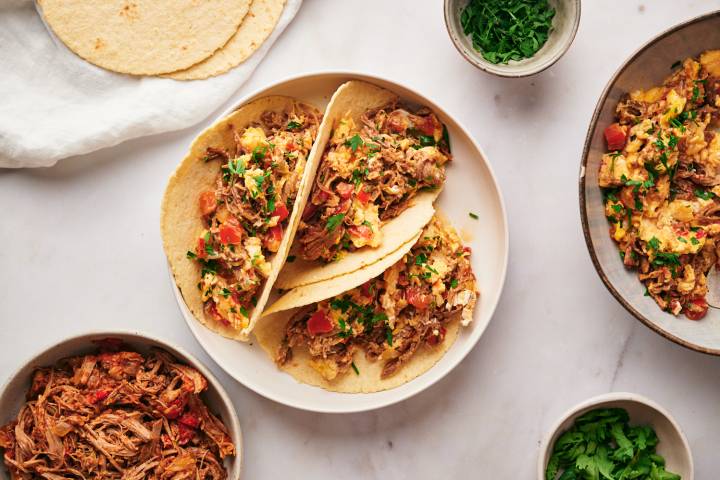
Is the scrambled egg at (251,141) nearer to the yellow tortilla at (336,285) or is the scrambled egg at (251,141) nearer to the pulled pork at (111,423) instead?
the yellow tortilla at (336,285)

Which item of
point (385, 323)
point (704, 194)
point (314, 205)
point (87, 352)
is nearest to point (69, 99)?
point (87, 352)

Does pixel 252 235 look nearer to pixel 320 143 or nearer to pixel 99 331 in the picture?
pixel 320 143

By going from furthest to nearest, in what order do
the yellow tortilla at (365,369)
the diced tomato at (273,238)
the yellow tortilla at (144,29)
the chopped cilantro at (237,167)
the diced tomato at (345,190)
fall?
the yellow tortilla at (365,369) < the yellow tortilla at (144,29) < the diced tomato at (345,190) < the diced tomato at (273,238) < the chopped cilantro at (237,167)

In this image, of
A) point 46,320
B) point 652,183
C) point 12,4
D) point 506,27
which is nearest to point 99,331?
point 46,320

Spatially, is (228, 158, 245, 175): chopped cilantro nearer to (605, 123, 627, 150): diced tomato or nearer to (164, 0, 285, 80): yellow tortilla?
(164, 0, 285, 80): yellow tortilla

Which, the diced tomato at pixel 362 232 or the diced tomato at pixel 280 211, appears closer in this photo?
the diced tomato at pixel 280 211

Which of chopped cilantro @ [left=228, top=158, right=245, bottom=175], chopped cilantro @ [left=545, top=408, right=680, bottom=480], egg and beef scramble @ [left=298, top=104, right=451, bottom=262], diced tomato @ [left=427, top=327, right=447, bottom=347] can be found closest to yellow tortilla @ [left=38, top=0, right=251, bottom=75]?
chopped cilantro @ [left=228, top=158, right=245, bottom=175]

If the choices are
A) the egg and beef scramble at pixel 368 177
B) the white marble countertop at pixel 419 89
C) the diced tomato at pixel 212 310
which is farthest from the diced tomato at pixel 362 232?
the white marble countertop at pixel 419 89
